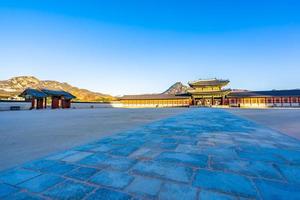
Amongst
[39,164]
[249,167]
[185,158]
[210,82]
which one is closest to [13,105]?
[39,164]

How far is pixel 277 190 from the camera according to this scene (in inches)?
56.8

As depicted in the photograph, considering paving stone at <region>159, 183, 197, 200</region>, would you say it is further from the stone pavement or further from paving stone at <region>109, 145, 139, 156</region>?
paving stone at <region>109, 145, 139, 156</region>

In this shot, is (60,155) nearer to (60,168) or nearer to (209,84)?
(60,168)

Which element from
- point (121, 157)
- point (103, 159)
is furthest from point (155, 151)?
point (103, 159)

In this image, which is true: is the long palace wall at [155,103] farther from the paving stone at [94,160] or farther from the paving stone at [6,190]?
the paving stone at [6,190]

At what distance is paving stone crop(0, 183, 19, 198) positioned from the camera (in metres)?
1.41

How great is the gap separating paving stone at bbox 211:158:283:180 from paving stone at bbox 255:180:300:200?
164 mm

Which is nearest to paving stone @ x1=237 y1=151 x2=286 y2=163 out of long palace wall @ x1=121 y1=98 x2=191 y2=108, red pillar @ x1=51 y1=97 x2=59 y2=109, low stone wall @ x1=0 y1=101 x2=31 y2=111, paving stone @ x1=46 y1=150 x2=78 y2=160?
paving stone @ x1=46 y1=150 x2=78 y2=160

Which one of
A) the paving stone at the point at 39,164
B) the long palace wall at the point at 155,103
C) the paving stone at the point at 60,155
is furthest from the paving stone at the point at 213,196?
the long palace wall at the point at 155,103

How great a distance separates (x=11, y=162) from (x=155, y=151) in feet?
7.25

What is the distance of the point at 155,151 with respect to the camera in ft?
8.71

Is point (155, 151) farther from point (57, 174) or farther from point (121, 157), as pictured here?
point (57, 174)

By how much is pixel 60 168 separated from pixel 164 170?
136cm

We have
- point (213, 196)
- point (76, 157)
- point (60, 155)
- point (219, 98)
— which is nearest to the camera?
point (213, 196)
